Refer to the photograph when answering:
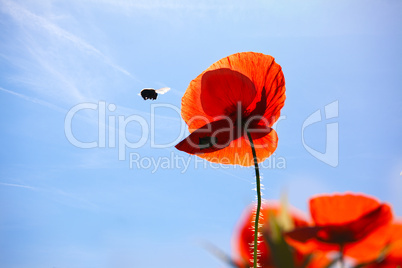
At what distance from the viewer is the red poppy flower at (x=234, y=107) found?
641mm

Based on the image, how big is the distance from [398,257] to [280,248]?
171mm

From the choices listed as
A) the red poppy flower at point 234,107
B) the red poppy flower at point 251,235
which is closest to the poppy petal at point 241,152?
the red poppy flower at point 234,107

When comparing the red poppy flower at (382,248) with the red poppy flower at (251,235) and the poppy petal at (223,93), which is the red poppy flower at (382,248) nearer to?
the red poppy flower at (251,235)

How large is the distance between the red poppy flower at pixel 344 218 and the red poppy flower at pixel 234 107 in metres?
0.24

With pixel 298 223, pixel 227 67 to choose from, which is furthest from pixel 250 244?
pixel 227 67

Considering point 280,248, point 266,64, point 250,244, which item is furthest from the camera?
point 266,64

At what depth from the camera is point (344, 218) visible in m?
0.42

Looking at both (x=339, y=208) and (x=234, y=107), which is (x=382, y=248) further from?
(x=234, y=107)

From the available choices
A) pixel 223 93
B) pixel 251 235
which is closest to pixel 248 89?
pixel 223 93

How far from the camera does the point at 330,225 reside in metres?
0.41

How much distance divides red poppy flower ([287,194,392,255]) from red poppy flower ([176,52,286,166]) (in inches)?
9.3

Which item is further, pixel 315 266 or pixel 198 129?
pixel 198 129

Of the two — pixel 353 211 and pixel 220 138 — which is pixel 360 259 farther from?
pixel 220 138

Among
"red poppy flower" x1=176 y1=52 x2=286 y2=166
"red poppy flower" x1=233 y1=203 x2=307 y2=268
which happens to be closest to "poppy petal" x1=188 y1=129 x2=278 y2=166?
"red poppy flower" x1=176 y1=52 x2=286 y2=166
